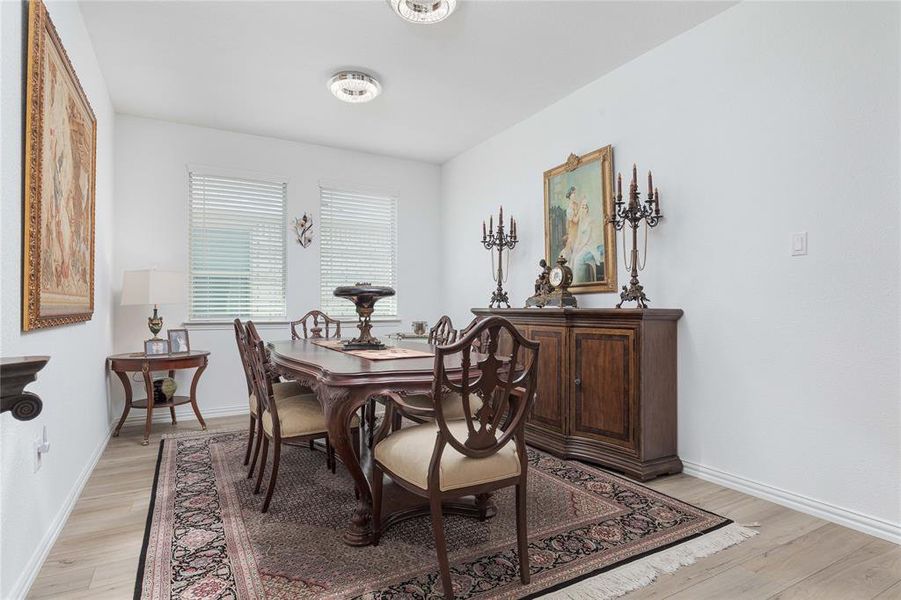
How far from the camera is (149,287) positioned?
385 cm

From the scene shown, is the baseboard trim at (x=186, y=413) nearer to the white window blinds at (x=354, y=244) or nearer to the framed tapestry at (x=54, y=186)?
the white window blinds at (x=354, y=244)

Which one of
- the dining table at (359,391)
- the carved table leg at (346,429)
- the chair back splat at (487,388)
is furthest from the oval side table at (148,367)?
the chair back splat at (487,388)

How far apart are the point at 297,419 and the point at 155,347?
228 centimetres

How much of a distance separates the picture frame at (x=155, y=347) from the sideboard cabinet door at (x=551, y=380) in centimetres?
305

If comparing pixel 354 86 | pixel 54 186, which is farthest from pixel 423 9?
pixel 54 186

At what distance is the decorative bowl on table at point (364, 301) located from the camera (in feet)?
8.97

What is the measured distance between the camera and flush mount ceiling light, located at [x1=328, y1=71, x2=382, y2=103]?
11.4 ft

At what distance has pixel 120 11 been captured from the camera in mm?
2793

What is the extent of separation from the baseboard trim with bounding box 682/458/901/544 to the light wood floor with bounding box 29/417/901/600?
4 centimetres

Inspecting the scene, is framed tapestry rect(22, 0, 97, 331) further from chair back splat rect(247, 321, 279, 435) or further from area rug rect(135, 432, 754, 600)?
area rug rect(135, 432, 754, 600)

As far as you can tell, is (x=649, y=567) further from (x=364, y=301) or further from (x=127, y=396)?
(x=127, y=396)

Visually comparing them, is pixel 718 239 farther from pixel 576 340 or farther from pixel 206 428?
pixel 206 428

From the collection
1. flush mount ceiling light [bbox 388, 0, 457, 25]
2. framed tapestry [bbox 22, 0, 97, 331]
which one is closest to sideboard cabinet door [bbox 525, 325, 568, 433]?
flush mount ceiling light [bbox 388, 0, 457, 25]

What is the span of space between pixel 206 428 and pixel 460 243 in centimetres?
313
